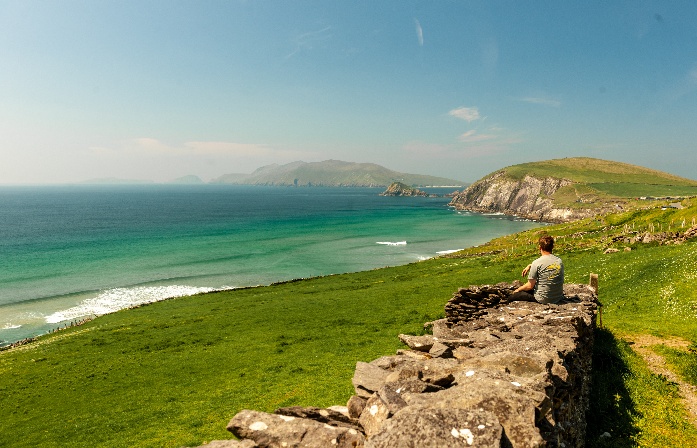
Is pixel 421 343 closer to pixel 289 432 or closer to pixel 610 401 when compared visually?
pixel 289 432

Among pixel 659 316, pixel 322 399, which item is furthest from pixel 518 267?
pixel 322 399

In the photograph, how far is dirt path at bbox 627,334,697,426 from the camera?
14.3 metres

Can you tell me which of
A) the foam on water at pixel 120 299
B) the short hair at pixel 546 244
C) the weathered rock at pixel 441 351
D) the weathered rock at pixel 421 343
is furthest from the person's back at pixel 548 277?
the foam on water at pixel 120 299

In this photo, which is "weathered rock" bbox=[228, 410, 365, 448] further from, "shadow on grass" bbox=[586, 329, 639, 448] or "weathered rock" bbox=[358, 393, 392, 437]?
"shadow on grass" bbox=[586, 329, 639, 448]

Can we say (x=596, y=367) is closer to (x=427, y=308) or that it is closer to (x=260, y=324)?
(x=427, y=308)

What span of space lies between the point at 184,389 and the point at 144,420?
12.6ft

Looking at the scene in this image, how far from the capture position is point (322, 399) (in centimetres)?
1858

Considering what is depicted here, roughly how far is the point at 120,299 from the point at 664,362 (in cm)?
7515

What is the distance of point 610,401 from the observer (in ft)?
46.2

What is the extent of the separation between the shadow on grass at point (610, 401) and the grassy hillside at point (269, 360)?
0.06m

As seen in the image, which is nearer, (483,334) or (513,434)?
(513,434)

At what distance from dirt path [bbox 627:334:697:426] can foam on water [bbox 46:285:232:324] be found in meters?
63.5

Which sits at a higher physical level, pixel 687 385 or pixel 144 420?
pixel 687 385

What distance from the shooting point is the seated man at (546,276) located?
14.8 meters
